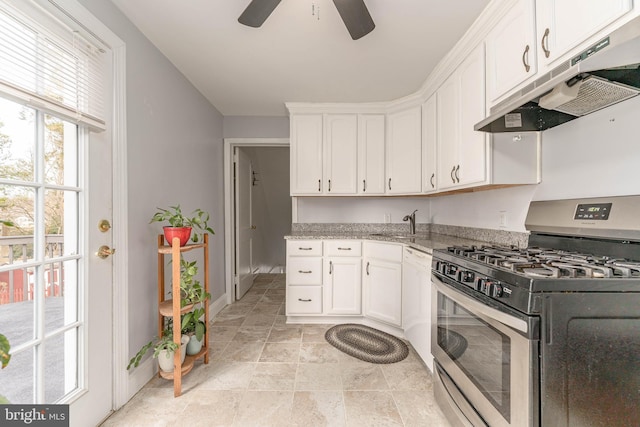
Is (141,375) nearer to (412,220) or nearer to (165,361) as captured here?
(165,361)

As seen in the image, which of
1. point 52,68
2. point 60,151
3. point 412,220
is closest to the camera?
point 52,68

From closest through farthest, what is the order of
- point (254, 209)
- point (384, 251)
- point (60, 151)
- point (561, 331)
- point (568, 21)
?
point (561, 331), point (568, 21), point (60, 151), point (384, 251), point (254, 209)

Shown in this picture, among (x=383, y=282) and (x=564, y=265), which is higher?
(x=564, y=265)

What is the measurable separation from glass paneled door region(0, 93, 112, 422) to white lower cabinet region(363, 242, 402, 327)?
6.74 feet

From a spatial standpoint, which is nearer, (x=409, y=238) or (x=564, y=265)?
(x=564, y=265)

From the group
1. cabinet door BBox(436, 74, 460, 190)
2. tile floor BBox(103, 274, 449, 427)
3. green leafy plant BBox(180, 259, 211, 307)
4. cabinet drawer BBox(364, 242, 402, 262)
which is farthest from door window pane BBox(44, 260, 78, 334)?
cabinet door BBox(436, 74, 460, 190)

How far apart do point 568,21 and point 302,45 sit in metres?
1.49

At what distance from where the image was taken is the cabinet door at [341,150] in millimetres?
3047

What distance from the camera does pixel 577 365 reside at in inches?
36.4

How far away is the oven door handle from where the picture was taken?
3.17 ft

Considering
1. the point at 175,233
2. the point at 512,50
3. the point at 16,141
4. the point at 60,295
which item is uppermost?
the point at 512,50

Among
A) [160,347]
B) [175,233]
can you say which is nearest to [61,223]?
[175,233]

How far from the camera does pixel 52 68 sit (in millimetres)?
1249

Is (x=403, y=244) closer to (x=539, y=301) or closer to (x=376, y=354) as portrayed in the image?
(x=376, y=354)
